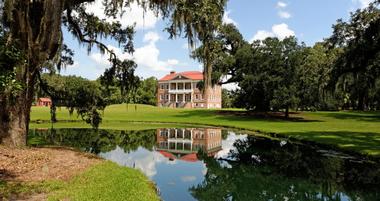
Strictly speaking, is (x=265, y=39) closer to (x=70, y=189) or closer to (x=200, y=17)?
(x=200, y=17)

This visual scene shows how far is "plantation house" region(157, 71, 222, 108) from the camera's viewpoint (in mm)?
105931

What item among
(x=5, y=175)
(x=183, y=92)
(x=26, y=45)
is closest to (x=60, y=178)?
(x=5, y=175)

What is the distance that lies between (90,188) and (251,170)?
8.34 m

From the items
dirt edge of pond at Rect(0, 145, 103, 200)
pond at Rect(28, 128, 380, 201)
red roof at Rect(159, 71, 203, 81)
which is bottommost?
pond at Rect(28, 128, 380, 201)

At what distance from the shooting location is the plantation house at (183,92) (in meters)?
106

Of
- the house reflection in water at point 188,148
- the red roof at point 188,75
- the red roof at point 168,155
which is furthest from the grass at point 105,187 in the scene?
the red roof at point 188,75

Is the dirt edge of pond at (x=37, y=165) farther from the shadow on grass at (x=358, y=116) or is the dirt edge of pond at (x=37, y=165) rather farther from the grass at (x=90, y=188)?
the shadow on grass at (x=358, y=116)

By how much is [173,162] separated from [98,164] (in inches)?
257

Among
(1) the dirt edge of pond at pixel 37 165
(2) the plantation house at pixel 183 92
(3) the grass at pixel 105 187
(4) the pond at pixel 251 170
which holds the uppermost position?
(2) the plantation house at pixel 183 92

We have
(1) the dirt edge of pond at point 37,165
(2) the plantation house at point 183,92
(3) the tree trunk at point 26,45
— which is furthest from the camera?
(2) the plantation house at point 183,92

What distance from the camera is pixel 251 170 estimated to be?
1534 centimetres

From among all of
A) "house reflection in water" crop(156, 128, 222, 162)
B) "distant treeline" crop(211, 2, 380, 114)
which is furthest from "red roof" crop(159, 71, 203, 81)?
"house reflection in water" crop(156, 128, 222, 162)

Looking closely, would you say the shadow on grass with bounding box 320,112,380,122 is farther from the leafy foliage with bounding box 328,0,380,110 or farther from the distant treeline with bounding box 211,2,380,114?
the leafy foliage with bounding box 328,0,380,110

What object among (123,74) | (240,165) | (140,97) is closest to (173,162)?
(240,165)
